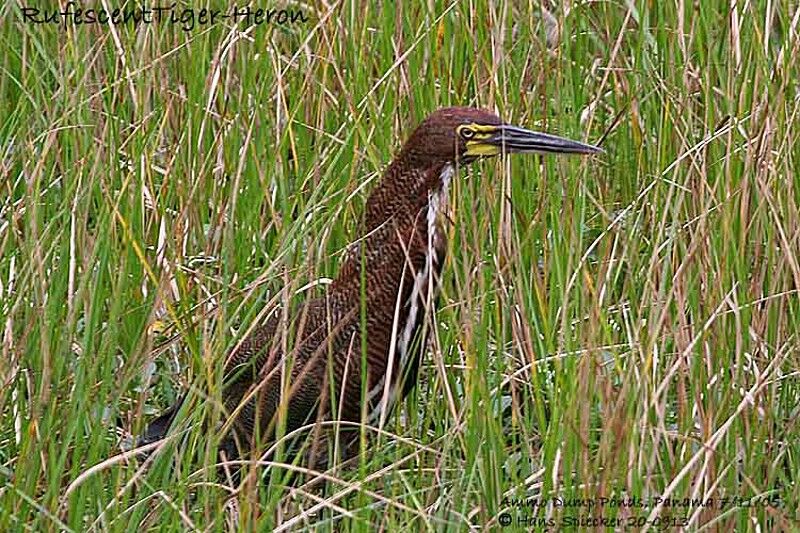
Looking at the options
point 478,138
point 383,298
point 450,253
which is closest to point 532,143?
point 478,138

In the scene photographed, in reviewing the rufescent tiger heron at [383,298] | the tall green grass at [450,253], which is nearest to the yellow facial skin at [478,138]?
the rufescent tiger heron at [383,298]

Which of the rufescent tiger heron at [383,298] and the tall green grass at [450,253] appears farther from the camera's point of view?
the rufescent tiger heron at [383,298]

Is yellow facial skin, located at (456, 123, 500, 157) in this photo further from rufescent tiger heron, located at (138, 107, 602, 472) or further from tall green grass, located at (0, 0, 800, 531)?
tall green grass, located at (0, 0, 800, 531)

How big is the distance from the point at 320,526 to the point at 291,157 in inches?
52.7

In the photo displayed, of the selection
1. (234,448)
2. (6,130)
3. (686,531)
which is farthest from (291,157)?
(686,531)

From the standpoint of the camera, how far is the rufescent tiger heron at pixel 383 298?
9.87 feet

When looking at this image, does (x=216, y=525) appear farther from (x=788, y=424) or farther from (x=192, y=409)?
(x=788, y=424)

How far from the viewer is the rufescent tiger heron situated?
301cm

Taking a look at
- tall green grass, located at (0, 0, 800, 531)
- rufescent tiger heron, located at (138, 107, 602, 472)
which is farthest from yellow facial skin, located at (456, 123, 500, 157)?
tall green grass, located at (0, 0, 800, 531)

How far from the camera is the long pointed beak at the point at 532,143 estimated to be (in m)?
2.99

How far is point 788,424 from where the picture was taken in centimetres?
276

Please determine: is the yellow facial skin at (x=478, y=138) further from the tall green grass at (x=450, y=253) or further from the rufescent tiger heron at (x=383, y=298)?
the tall green grass at (x=450, y=253)

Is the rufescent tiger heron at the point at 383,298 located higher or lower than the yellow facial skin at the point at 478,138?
lower

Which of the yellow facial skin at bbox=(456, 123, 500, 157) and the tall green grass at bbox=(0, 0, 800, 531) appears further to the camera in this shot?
the yellow facial skin at bbox=(456, 123, 500, 157)
